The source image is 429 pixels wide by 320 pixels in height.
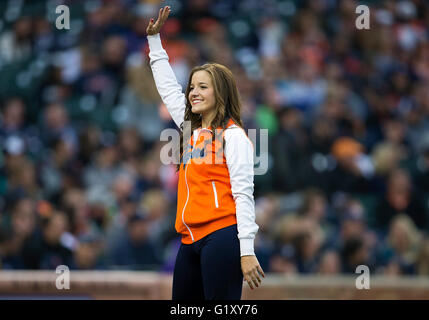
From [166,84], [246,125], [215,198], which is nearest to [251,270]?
[215,198]

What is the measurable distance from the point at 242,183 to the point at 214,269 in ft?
1.16

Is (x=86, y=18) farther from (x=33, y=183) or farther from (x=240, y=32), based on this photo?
(x=33, y=183)

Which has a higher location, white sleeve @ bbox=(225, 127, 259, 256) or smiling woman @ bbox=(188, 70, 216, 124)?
smiling woman @ bbox=(188, 70, 216, 124)

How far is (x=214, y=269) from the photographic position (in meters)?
2.85

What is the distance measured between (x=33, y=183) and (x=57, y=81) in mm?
1389

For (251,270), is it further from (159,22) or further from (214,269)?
(159,22)

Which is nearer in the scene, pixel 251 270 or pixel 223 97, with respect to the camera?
pixel 251 270

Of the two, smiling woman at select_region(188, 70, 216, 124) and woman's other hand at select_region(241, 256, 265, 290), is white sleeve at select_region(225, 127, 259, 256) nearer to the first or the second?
woman's other hand at select_region(241, 256, 265, 290)

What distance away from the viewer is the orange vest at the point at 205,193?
2914mm

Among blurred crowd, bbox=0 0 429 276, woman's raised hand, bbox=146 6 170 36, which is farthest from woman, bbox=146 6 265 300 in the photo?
blurred crowd, bbox=0 0 429 276

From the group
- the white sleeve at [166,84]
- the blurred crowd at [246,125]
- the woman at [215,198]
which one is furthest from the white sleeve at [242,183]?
the blurred crowd at [246,125]

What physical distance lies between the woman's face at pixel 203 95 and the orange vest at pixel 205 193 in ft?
0.37

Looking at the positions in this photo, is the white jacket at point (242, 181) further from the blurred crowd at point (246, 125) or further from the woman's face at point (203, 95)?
the blurred crowd at point (246, 125)

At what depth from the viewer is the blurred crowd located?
629 cm
